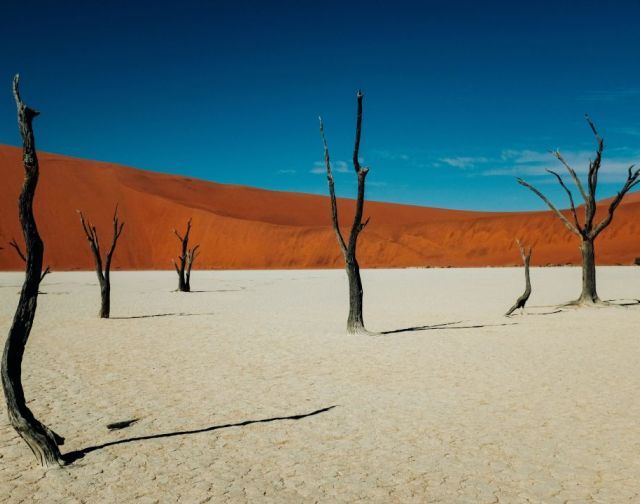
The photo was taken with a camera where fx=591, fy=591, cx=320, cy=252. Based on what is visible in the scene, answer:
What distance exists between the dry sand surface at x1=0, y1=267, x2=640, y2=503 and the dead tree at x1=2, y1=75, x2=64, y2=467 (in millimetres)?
239

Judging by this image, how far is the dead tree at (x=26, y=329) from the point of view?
5281 mm

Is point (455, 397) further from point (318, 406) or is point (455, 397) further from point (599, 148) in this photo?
point (599, 148)

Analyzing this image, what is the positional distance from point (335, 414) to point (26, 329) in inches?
138

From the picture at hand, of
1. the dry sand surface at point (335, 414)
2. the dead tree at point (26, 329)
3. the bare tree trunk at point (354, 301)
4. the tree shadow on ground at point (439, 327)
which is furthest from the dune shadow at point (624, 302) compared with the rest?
the dead tree at point (26, 329)

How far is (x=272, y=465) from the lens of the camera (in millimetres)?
5410

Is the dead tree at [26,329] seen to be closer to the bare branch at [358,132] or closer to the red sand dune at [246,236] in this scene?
the bare branch at [358,132]

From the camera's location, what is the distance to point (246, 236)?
74.8 metres

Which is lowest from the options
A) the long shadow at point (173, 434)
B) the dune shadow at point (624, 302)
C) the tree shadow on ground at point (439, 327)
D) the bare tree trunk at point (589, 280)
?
the long shadow at point (173, 434)

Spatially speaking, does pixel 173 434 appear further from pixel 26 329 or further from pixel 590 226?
pixel 590 226

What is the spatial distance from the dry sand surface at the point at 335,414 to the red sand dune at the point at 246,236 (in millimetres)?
49297

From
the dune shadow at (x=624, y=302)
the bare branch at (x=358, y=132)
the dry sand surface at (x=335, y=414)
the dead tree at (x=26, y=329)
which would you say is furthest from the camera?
the dune shadow at (x=624, y=302)

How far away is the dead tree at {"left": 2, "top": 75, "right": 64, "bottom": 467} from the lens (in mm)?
5281

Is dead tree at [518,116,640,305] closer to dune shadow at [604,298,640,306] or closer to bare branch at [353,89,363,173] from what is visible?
dune shadow at [604,298,640,306]

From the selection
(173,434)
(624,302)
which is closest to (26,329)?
(173,434)
